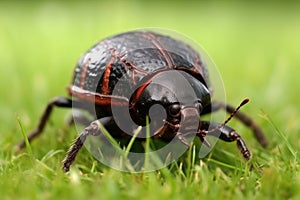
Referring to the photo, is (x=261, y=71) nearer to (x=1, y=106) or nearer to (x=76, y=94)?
(x=1, y=106)

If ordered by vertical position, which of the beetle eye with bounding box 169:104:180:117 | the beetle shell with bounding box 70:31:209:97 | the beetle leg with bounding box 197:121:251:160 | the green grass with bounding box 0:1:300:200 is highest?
the beetle shell with bounding box 70:31:209:97

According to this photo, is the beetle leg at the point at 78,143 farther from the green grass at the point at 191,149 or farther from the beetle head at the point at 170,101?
the beetle head at the point at 170,101

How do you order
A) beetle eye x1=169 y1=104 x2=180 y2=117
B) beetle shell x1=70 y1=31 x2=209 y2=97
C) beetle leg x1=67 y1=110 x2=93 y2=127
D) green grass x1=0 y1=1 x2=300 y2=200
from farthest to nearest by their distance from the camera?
1. beetle leg x1=67 y1=110 x2=93 y2=127
2. beetle shell x1=70 y1=31 x2=209 y2=97
3. beetle eye x1=169 y1=104 x2=180 y2=117
4. green grass x1=0 y1=1 x2=300 y2=200

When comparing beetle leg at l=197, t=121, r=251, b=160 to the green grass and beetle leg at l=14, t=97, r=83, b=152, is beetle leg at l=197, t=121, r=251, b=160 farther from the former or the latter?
beetle leg at l=14, t=97, r=83, b=152

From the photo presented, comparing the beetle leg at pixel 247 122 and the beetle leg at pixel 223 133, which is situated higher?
the beetle leg at pixel 223 133

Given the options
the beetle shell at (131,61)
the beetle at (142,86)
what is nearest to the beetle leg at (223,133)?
the beetle at (142,86)

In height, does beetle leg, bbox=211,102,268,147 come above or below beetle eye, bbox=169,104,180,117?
below

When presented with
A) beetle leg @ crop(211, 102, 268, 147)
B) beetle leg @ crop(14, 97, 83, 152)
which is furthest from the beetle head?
beetle leg @ crop(14, 97, 83, 152)
